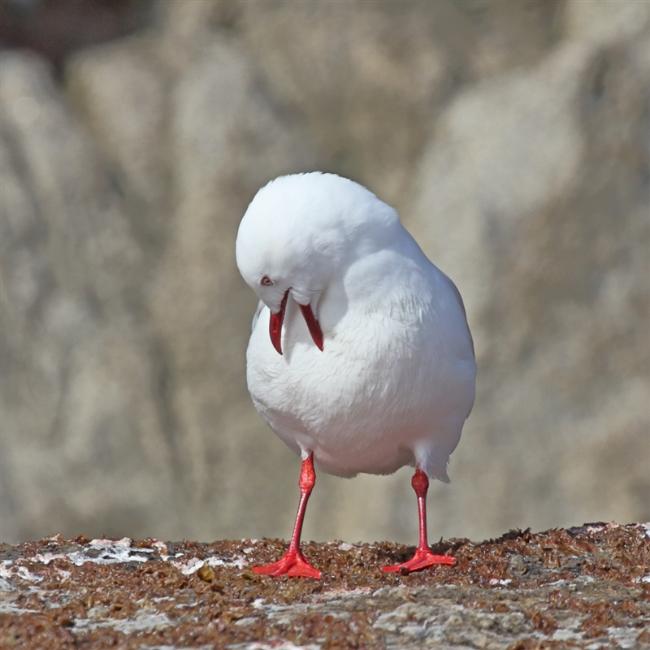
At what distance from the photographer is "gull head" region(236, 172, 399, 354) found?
6.27m

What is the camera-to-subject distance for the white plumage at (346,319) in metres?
6.33

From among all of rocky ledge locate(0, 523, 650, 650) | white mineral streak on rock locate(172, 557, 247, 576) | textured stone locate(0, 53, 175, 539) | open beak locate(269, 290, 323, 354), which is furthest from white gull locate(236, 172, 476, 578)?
textured stone locate(0, 53, 175, 539)

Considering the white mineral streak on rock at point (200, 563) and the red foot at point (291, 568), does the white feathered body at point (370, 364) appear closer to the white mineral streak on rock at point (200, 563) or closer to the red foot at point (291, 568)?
the red foot at point (291, 568)

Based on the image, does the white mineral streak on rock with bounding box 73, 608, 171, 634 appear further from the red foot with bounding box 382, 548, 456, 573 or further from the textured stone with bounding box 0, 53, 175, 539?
→ the textured stone with bounding box 0, 53, 175, 539

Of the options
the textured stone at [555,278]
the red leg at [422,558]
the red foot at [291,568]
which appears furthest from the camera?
the textured stone at [555,278]

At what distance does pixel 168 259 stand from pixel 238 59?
2.84 metres

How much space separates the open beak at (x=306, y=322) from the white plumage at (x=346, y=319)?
2 centimetres

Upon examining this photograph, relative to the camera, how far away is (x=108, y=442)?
17.6m

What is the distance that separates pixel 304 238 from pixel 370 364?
65cm

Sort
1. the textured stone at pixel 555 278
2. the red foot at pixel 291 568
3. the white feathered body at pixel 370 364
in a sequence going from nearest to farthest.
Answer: the white feathered body at pixel 370 364, the red foot at pixel 291 568, the textured stone at pixel 555 278

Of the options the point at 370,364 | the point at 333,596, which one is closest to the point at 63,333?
the point at 370,364

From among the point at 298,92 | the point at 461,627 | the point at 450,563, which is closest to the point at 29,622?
the point at 461,627

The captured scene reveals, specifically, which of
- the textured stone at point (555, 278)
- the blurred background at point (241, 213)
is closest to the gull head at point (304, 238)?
the blurred background at point (241, 213)

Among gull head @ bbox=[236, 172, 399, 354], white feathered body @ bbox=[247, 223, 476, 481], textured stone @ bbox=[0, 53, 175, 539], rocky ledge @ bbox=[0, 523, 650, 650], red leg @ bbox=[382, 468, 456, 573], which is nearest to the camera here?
rocky ledge @ bbox=[0, 523, 650, 650]
